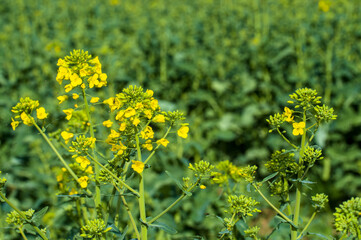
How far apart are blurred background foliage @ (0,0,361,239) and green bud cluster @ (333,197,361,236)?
198 centimetres

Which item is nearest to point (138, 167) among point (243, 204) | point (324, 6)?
point (243, 204)

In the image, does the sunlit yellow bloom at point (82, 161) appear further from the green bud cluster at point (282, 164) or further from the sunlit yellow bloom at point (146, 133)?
the green bud cluster at point (282, 164)

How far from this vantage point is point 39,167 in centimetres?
367

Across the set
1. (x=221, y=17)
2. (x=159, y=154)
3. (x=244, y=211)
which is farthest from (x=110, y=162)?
(x=221, y=17)

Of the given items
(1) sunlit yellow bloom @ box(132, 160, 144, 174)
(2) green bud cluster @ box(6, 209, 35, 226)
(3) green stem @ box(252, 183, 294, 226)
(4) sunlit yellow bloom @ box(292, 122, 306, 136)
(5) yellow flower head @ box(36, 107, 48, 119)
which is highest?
(4) sunlit yellow bloom @ box(292, 122, 306, 136)

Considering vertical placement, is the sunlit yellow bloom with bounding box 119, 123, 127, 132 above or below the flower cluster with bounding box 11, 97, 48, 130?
above

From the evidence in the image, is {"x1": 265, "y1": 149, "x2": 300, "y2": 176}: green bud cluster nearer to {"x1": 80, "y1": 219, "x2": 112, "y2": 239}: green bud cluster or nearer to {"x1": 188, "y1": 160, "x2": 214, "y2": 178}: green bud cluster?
{"x1": 188, "y1": 160, "x2": 214, "y2": 178}: green bud cluster

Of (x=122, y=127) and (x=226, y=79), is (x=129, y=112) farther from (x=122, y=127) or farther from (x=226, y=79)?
(x=226, y=79)

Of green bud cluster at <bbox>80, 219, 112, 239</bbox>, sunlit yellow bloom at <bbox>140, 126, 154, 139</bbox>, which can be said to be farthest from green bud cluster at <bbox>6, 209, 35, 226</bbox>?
sunlit yellow bloom at <bbox>140, 126, 154, 139</bbox>

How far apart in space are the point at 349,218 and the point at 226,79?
3.83 meters

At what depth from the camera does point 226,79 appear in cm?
492

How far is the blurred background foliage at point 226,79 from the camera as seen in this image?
3.94 meters

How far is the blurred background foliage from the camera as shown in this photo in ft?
12.9

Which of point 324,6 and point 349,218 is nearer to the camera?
point 349,218
